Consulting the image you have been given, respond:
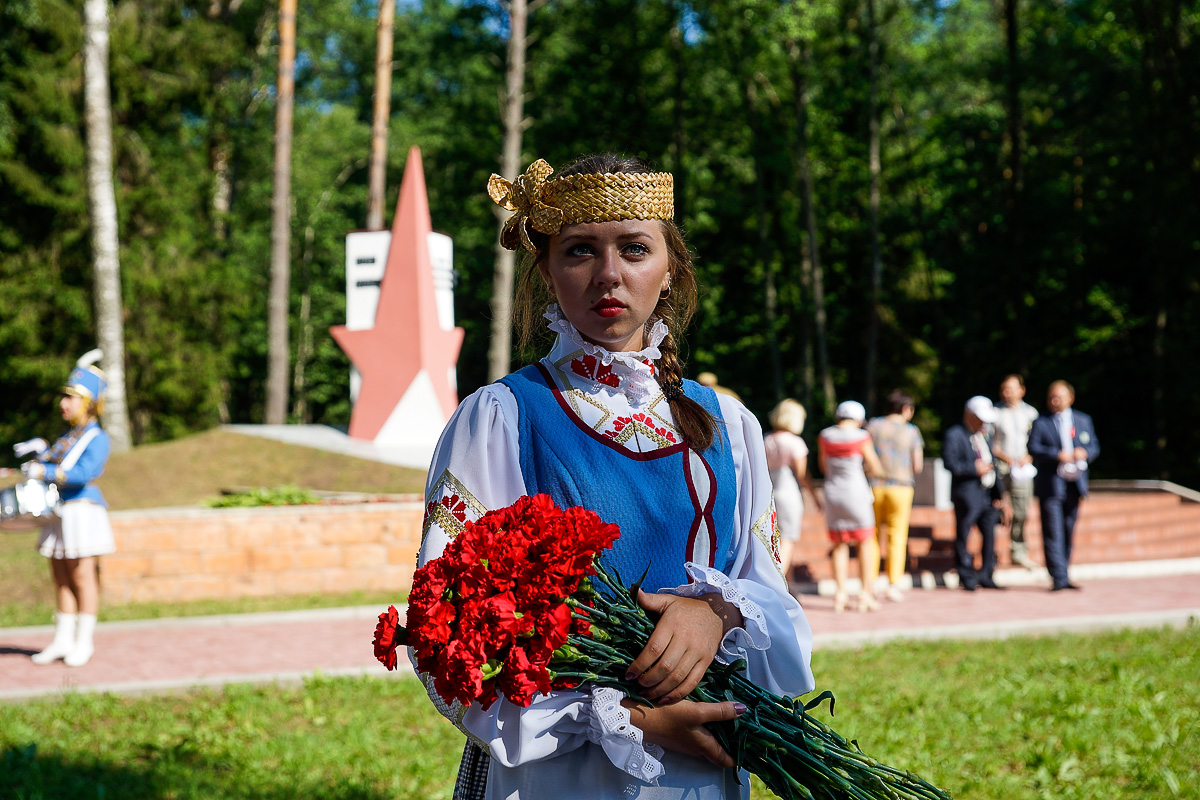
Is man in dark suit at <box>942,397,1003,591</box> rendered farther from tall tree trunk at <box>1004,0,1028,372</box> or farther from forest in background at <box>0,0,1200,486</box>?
tall tree trunk at <box>1004,0,1028,372</box>

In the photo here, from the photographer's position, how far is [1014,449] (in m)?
11.3

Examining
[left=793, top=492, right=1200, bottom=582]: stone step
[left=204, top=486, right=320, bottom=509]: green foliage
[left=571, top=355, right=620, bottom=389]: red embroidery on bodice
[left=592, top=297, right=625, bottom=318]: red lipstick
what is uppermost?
[left=592, top=297, right=625, bottom=318]: red lipstick

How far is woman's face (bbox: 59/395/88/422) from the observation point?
24.9ft

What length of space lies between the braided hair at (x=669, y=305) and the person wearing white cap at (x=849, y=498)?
749cm

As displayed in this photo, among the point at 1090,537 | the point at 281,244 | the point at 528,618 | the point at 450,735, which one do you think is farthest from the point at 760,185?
the point at 528,618

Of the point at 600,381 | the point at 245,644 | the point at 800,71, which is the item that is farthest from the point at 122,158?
the point at 600,381

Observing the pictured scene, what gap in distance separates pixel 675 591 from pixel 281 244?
23952 millimetres

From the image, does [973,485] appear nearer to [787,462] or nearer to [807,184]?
[787,462]

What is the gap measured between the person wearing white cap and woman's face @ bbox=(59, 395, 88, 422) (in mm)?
6047

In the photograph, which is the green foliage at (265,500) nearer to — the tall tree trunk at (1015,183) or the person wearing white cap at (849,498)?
the person wearing white cap at (849,498)

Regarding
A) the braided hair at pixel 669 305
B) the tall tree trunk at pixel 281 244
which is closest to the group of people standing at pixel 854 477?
the braided hair at pixel 669 305

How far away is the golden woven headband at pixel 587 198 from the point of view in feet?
6.79

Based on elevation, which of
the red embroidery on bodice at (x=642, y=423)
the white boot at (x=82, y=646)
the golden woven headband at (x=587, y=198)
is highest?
the golden woven headband at (x=587, y=198)

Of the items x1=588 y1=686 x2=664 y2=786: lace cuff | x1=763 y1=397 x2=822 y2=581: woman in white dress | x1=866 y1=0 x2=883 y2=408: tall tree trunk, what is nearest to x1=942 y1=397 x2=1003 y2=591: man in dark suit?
x1=763 y1=397 x2=822 y2=581: woman in white dress
